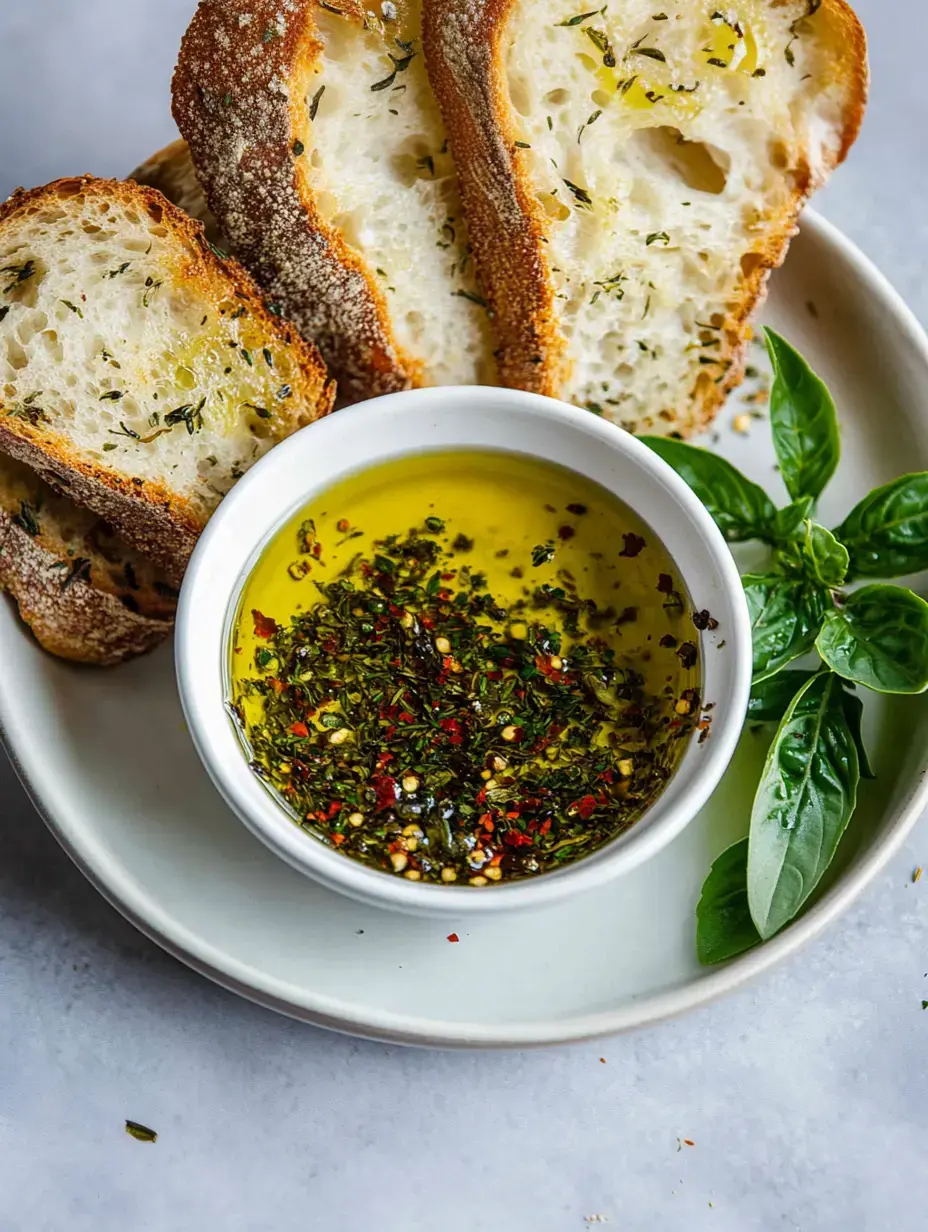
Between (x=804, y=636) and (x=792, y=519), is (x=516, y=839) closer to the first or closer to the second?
(x=804, y=636)

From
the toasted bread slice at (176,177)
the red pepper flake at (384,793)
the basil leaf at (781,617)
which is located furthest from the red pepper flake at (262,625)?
the basil leaf at (781,617)

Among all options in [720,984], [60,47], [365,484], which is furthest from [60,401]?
[720,984]

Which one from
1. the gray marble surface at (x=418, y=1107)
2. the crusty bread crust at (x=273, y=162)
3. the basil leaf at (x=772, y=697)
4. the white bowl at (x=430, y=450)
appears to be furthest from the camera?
the gray marble surface at (x=418, y=1107)

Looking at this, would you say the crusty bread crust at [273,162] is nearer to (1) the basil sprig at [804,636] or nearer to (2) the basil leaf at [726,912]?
(1) the basil sprig at [804,636]

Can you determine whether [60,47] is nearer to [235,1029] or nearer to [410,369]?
[410,369]

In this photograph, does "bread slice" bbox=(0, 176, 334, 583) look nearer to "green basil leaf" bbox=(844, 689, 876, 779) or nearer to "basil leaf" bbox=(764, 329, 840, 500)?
"basil leaf" bbox=(764, 329, 840, 500)

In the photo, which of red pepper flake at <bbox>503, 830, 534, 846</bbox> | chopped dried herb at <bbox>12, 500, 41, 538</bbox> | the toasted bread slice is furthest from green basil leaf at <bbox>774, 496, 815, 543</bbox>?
chopped dried herb at <bbox>12, 500, 41, 538</bbox>

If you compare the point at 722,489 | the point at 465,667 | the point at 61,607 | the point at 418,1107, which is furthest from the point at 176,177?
the point at 418,1107
